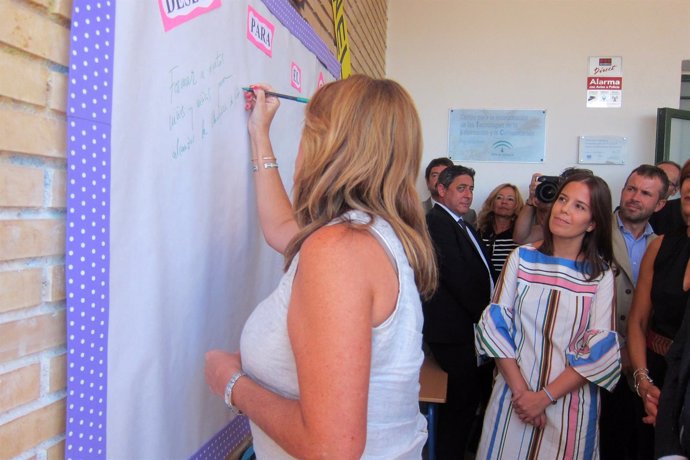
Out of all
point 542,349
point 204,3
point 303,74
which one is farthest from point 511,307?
point 204,3

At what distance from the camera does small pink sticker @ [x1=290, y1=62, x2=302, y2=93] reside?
5.40 feet

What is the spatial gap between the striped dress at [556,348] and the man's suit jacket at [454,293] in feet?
1.62

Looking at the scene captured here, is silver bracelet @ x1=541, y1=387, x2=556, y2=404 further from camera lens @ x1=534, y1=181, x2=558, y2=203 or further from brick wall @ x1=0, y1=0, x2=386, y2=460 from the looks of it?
brick wall @ x1=0, y1=0, x2=386, y2=460

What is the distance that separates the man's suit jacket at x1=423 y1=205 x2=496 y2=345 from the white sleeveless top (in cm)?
157

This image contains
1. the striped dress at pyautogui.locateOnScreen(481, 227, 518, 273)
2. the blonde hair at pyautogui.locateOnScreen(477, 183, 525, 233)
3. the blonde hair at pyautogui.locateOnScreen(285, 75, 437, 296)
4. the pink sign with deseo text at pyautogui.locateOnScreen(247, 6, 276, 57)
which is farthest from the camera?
the blonde hair at pyautogui.locateOnScreen(477, 183, 525, 233)

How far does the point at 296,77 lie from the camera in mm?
1696

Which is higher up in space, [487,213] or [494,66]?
[494,66]

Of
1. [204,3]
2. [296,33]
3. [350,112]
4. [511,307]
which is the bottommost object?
[511,307]

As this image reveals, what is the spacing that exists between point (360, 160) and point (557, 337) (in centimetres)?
132

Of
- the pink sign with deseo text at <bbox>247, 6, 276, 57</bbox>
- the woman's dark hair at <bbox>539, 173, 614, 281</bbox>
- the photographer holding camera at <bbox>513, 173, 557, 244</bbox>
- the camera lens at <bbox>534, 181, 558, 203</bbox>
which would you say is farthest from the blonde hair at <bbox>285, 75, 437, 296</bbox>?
the photographer holding camera at <bbox>513, 173, 557, 244</bbox>

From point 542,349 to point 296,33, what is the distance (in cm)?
137

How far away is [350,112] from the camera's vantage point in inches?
35.4

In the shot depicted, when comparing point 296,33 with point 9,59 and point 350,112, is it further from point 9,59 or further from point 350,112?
point 9,59

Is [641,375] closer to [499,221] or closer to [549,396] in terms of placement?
[549,396]
